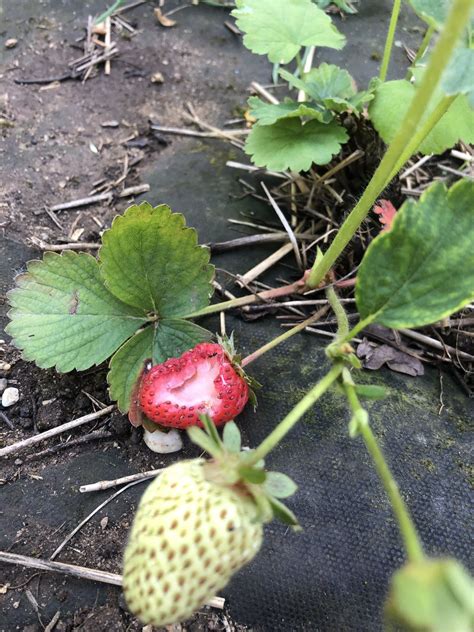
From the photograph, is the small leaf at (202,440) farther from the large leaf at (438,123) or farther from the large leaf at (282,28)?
the large leaf at (282,28)

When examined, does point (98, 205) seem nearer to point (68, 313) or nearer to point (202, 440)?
point (68, 313)

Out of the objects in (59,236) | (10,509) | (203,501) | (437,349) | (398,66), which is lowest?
(10,509)

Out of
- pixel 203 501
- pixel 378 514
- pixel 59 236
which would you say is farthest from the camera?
pixel 59 236

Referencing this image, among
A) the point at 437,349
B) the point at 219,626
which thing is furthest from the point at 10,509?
the point at 437,349

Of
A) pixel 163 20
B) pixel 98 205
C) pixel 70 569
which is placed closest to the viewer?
pixel 70 569

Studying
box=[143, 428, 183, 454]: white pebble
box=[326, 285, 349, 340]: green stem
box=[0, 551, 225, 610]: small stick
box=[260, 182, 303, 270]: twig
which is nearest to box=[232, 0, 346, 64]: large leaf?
box=[260, 182, 303, 270]: twig

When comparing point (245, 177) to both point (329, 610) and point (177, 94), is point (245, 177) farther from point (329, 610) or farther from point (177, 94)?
point (329, 610)

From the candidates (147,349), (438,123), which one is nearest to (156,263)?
(147,349)
